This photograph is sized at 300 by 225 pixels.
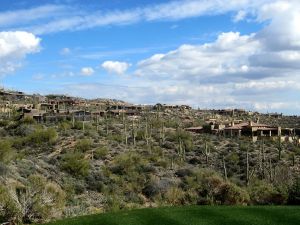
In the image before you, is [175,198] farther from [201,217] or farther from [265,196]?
[201,217]

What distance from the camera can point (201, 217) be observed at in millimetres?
17453

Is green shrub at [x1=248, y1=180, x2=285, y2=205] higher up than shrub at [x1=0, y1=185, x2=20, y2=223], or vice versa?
shrub at [x1=0, y1=185, x2=20, y2=223]

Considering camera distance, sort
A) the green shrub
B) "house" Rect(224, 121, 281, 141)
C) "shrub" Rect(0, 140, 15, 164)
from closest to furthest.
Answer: the green shrub < "shrub" Rect(0, 140, 15, 164) < "house" Rect(224, 121, 281, 141)

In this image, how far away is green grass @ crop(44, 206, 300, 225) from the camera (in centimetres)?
1678

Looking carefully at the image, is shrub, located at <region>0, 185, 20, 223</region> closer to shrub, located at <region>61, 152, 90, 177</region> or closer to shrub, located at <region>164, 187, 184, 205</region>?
shrub, located at <region>164, 187, 184, 205</region>

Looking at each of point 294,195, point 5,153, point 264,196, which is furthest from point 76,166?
point 294,195

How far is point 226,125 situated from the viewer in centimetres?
8200

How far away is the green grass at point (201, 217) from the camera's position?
1678 centimetres

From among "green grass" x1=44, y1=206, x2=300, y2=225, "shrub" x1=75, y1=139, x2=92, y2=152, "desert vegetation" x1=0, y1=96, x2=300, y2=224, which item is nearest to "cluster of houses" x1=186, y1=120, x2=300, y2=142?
"desert vegetation" x1=0, y1=96, x2=300, y2=224

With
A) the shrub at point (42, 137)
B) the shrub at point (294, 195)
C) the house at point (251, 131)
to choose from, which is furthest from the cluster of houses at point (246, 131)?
the shrub at point (294, 195)

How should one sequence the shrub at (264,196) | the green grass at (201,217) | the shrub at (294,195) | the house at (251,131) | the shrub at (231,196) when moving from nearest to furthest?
the green grass at (201,217)
the shrub at (294,195)
the shrub at (264,196)
the shrub at (231,196)
the house at (251,131)

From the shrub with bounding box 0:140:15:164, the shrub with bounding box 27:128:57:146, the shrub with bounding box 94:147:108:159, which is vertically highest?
the shrub with bounding box 27:128:57:146

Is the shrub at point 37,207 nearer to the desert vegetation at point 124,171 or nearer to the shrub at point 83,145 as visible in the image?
the desert vegetation at point 124,171

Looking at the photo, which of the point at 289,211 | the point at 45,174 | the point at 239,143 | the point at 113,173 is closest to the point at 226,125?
the point at 239,143
